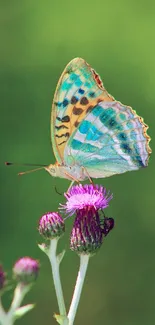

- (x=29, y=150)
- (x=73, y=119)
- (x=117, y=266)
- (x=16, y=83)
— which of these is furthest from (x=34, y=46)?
(x=73, y=119)

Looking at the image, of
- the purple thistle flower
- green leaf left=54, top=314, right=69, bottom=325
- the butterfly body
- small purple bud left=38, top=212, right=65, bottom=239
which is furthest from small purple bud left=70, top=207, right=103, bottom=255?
green leaf left=54, top=314, right=69, bottom=325

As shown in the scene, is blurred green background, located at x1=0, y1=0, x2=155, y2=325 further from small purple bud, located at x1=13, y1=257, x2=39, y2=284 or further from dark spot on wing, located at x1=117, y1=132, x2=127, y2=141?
small purple bud, located at x1=13, y1=257, x2=39, y2=284

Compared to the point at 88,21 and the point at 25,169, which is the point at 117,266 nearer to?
the point at 25,169

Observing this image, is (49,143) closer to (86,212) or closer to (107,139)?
(107,139)

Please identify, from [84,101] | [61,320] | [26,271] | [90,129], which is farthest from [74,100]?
[61,320]

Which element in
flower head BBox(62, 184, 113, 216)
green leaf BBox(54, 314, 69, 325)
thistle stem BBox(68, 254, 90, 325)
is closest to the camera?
green leaf BBox(54, 314, 69, 325)

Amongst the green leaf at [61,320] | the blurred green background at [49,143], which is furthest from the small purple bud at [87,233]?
the blurred green background at [49,143]
